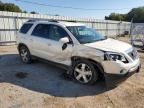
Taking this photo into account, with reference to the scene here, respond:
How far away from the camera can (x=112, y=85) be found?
16.8 feet

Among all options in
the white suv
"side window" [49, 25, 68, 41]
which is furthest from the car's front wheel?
"side window" [49, 25, 68, 41]

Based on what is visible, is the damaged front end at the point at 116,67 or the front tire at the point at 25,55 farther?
the front tire at the point at 25,55

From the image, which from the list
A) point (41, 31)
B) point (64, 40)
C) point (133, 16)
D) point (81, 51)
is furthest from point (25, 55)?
point (133, 16)

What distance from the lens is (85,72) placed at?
5363 millimetres

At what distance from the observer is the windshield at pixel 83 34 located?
5.67 m

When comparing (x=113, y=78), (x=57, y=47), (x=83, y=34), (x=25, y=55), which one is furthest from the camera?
(x=25, y=55)

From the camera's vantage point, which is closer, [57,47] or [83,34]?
[57,47]

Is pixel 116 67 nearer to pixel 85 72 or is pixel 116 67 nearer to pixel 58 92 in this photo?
pixel 85 72

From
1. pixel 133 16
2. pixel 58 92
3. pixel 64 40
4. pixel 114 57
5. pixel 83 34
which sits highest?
pixel 133 16

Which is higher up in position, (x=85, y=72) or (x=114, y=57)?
(x=114, y=57)

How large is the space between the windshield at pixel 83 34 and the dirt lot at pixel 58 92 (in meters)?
1.31

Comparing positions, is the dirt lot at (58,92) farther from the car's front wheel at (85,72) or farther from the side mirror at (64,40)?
the side mirror at (64,40)

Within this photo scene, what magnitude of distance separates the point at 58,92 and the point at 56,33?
81.0 inches

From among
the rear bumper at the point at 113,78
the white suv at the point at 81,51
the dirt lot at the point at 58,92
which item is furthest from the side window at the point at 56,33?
the rear bumper at the point at 113,78
